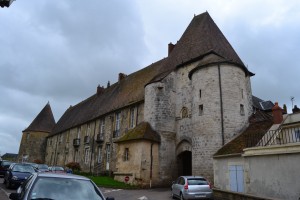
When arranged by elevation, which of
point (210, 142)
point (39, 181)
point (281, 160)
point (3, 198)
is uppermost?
point (210, 142)

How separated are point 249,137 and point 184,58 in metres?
9.80

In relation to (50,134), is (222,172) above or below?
below

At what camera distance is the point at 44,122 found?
49.0 meters

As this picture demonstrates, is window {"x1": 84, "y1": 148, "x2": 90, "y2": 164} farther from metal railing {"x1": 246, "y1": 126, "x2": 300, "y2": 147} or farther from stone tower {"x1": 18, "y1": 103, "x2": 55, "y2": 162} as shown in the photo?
metal railing {"x1": 246, "y1": 126, "x2": 300, "y2": 147}

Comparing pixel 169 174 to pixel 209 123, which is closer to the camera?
pixel 209 123

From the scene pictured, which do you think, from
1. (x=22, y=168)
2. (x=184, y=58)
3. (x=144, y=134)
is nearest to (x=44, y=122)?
(x=144, y=134)

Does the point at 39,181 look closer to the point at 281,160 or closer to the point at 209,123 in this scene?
the point at 281,160

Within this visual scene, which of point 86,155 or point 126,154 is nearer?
point 126,154

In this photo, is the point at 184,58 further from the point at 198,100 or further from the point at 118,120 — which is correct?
the point at 118,120

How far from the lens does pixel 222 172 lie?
15.5m

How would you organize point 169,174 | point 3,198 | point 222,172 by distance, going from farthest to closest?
point 169,174
point 222,172
point 3,198

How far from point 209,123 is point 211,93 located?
2.12 metres

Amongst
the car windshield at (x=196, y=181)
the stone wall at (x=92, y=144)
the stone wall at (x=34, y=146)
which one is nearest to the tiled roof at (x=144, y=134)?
the stone wall at (x=92, y=144)

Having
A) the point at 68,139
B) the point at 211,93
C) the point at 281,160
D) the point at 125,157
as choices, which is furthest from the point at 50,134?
the point at 281,160
